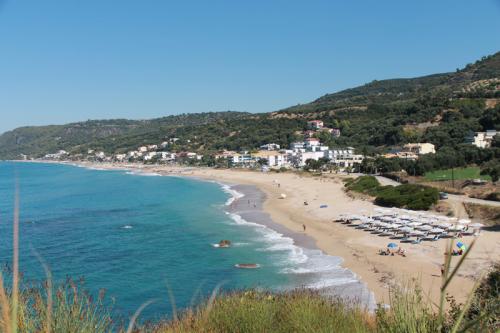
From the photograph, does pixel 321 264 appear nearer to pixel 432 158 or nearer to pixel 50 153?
pixel 432 158

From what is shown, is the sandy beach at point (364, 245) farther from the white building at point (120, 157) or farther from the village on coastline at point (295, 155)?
the white building at point (120, 157)

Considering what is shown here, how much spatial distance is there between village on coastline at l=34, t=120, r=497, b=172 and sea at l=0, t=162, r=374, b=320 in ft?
94.1

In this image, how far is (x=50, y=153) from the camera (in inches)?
6678

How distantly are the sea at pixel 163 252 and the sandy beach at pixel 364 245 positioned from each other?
34.1 inches

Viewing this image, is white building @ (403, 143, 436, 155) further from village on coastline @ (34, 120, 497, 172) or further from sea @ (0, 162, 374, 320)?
sea @ (0, 162, 374, 320)

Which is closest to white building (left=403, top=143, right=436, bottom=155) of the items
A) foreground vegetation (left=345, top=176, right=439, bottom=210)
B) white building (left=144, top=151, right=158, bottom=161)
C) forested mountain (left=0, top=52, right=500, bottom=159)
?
forested mountain (left=0, top=52, right=500, bottom=159)

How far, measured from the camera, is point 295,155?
87.1 metres

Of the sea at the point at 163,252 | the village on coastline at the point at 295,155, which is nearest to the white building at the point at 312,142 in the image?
the village on coastline at the point at 295,155

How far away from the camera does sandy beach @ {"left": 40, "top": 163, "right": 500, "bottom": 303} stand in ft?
54.9

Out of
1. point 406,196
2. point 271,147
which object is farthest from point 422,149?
point 271,147

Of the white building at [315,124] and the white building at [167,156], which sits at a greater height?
the white building at [315,124]

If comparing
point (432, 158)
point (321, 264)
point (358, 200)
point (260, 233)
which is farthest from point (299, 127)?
point (321, 264)

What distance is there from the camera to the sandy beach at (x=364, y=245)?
16745mm

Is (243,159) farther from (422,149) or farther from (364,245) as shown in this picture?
(364,245)
